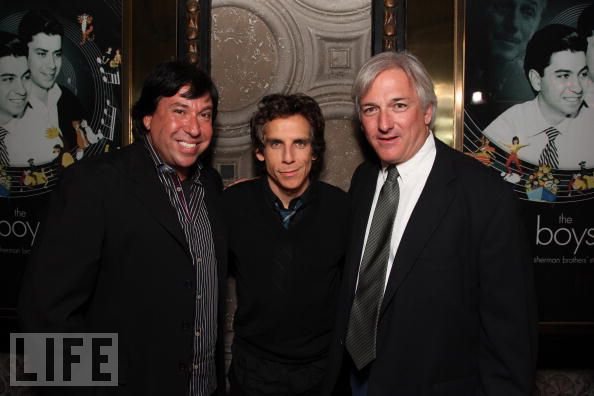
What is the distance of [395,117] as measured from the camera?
1750 millimetres

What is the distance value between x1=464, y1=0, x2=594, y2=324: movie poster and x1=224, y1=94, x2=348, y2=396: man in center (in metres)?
0.72

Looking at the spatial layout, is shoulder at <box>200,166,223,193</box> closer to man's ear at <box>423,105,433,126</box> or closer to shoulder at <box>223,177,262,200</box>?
shoulder at <box>223,177,262,200</box>

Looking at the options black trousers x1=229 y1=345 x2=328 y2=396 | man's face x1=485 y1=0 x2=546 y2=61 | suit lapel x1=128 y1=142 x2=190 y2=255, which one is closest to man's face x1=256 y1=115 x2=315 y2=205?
suit lapel x1=128 y1=142 x2=190 y2=255

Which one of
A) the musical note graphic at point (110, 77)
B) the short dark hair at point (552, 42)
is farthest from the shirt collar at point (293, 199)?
the short dark hair at point (552, 42)

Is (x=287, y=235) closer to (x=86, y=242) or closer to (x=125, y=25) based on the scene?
(x=86, y=242)

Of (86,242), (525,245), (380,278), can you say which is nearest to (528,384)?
(525,245)

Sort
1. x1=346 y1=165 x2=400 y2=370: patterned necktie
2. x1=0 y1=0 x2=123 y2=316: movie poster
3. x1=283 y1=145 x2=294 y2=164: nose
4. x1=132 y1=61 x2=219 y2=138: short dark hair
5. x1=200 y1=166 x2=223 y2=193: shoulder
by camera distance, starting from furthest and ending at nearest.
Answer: x1=0 y1=0 x2=123 y2=316: movie poster, x1=200 y1=166 x2=223 y2=193: shoulder, x1=283 y1=145 x2=294 y2=164: nose, x1=132 y1=61 x2=219 y2=138: short dark hair, x1=346 y1=165 x2=400 y2=370: patterned necktie

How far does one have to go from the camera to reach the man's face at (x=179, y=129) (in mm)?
1776

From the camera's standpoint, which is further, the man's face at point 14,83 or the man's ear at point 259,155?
the man's face at point 14,83

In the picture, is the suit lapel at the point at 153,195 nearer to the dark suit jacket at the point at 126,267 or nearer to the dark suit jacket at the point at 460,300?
the dark suit jacket at the point at 126,267

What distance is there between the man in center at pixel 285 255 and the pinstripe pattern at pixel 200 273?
0.14 meters

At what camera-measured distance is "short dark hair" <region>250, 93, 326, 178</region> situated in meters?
2.00

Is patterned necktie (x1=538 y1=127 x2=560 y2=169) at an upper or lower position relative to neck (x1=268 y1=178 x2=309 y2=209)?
upper

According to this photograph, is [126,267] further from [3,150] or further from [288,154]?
[3,150]
